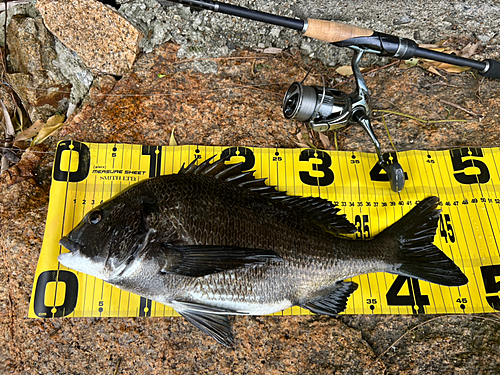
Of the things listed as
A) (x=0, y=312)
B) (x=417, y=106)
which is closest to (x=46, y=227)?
(x=0, y=312)

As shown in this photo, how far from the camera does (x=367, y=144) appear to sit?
2.60 m

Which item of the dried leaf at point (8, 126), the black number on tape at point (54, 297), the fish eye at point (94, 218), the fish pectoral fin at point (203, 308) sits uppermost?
the dried leaf at point (8, 126)

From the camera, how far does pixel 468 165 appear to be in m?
2.52

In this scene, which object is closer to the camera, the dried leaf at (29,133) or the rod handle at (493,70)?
the rod handle at (493,70)

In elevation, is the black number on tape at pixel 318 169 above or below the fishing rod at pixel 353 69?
below

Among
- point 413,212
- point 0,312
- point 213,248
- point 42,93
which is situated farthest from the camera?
point 42,93

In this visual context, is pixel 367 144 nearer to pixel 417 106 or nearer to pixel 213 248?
pixel 417 106

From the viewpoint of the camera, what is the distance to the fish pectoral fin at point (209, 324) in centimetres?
199

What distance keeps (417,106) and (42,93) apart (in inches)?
132

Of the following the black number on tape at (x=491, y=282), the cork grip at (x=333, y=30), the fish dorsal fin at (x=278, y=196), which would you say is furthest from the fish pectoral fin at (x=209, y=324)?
the cork grip at (x=333, y=30)

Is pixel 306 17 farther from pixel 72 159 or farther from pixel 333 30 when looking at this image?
pixel 72 159

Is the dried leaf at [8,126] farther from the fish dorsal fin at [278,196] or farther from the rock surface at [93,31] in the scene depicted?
the fish dorsal fin at [278,196]

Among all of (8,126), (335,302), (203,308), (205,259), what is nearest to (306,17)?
(205,259)

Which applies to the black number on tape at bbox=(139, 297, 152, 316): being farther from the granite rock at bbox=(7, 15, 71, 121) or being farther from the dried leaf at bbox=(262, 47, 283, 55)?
the dried leaf at bbox=(262, 47, 283, 55)
